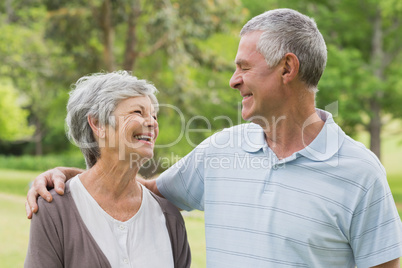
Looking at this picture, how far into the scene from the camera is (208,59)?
15.1 meters

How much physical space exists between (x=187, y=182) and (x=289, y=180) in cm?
61

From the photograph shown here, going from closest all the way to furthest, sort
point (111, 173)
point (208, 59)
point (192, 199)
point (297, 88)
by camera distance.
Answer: point (297, 88)
point (111, 173)
point (192, 199)
point (208, 59)

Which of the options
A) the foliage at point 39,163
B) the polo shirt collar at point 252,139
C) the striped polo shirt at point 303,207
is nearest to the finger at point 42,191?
the striped polo shirt at point 303,207

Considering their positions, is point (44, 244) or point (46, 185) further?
point (46, 185)

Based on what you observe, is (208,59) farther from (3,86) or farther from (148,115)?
(3,86)

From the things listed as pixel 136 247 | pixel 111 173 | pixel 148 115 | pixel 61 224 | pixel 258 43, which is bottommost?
pixel 136 247

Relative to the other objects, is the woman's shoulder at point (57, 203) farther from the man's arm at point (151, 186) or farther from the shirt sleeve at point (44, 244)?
the man's arm at point (151, 186)

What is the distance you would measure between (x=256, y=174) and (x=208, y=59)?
1324cm

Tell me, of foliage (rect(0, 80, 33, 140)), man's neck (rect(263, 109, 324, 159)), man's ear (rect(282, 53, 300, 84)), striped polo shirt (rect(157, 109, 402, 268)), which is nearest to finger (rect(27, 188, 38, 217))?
striped polo shirt (rect(157, 109, 402, 268))

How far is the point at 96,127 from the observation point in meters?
2.21

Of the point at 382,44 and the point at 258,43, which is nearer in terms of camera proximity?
the point at 258,43

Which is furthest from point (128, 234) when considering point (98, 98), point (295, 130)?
point (295, 130)

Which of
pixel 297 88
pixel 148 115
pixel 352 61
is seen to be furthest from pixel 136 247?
pixel 352 61

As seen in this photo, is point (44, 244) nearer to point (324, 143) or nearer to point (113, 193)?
point (113, 193)
